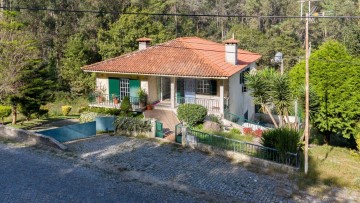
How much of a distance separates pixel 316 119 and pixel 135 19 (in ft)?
78.7

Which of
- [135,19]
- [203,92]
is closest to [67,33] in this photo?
[135,19]

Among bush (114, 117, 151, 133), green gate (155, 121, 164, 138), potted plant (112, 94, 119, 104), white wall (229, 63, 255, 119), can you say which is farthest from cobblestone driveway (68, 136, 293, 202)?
white wall (229, 63, 255, 119)

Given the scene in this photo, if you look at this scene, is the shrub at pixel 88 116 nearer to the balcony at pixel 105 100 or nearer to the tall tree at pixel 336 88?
the balcony at pixel 105 100

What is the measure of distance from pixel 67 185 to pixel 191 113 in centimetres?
984

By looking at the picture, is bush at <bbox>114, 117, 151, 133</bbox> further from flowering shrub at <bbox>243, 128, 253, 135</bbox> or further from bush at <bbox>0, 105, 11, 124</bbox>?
bush at <bbox>0, 105, 11, 124</bbox>

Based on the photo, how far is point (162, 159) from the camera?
16.0 m

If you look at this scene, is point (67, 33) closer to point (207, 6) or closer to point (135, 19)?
point (135, 19)

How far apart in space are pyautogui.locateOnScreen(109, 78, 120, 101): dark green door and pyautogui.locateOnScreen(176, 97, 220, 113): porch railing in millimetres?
4460

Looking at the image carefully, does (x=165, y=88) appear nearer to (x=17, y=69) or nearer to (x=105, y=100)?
(x=105, y=100)

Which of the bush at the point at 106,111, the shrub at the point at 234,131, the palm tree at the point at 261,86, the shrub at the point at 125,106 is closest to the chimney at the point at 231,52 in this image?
the palm tree at the point at 261,86

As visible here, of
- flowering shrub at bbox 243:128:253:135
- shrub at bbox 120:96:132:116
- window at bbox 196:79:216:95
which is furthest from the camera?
window at bbox 196:79:216:95

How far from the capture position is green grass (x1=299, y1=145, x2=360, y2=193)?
1405 cm

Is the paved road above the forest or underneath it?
underneath

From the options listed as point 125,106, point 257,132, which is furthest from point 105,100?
point 257,132
